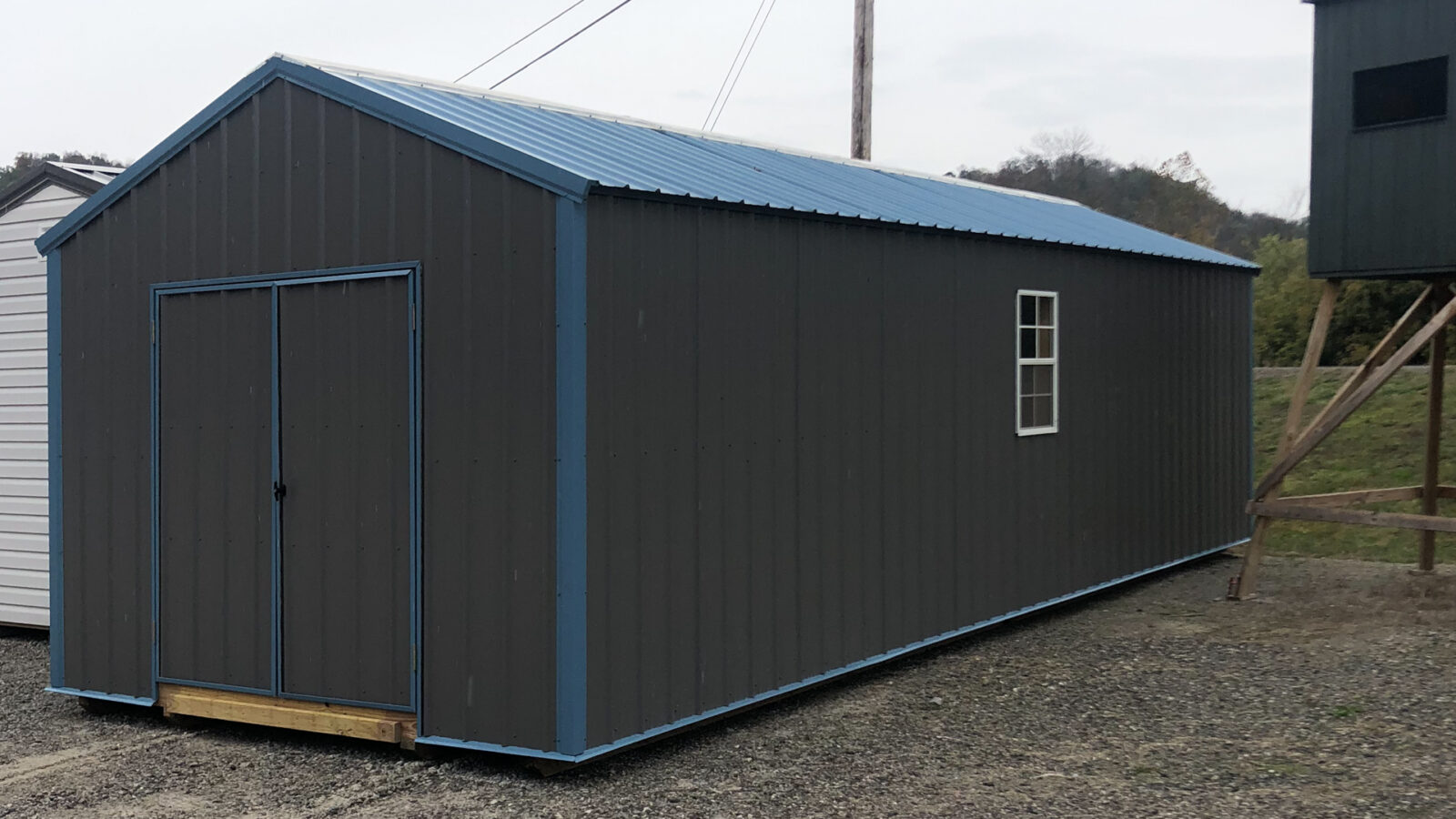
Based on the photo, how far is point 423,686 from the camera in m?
6.66

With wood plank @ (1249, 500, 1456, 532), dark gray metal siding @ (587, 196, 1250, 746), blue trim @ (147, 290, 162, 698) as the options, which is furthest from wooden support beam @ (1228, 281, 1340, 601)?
blue trim @ (147, 290, 162, 698)

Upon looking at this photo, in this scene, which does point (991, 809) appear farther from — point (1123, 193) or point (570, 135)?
point (1123, 193)

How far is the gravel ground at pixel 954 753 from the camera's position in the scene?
5.96 metres

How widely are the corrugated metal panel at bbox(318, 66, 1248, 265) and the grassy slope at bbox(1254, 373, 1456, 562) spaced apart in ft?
17.7

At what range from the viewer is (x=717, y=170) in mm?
8141

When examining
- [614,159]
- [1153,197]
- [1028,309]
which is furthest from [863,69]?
[1153,197]

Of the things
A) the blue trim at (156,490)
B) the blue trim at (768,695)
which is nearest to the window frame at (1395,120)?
the blue trim at (768,695)

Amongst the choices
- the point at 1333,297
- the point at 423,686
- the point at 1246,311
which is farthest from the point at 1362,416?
the point at 423,686

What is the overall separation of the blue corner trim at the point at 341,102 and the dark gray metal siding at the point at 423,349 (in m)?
0.06

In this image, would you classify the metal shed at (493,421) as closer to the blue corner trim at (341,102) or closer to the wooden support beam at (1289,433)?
the blue corner trim at (341,102)

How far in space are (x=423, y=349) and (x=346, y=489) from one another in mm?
852

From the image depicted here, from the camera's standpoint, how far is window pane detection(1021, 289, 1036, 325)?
10117 millimetres

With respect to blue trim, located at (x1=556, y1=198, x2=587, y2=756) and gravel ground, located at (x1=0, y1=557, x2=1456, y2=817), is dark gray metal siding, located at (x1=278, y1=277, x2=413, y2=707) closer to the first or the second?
gravel ground, located at (x1=0, y1=557, x2=1456, y2=817)

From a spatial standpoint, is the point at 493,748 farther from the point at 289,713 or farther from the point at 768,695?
the point at 768,695
